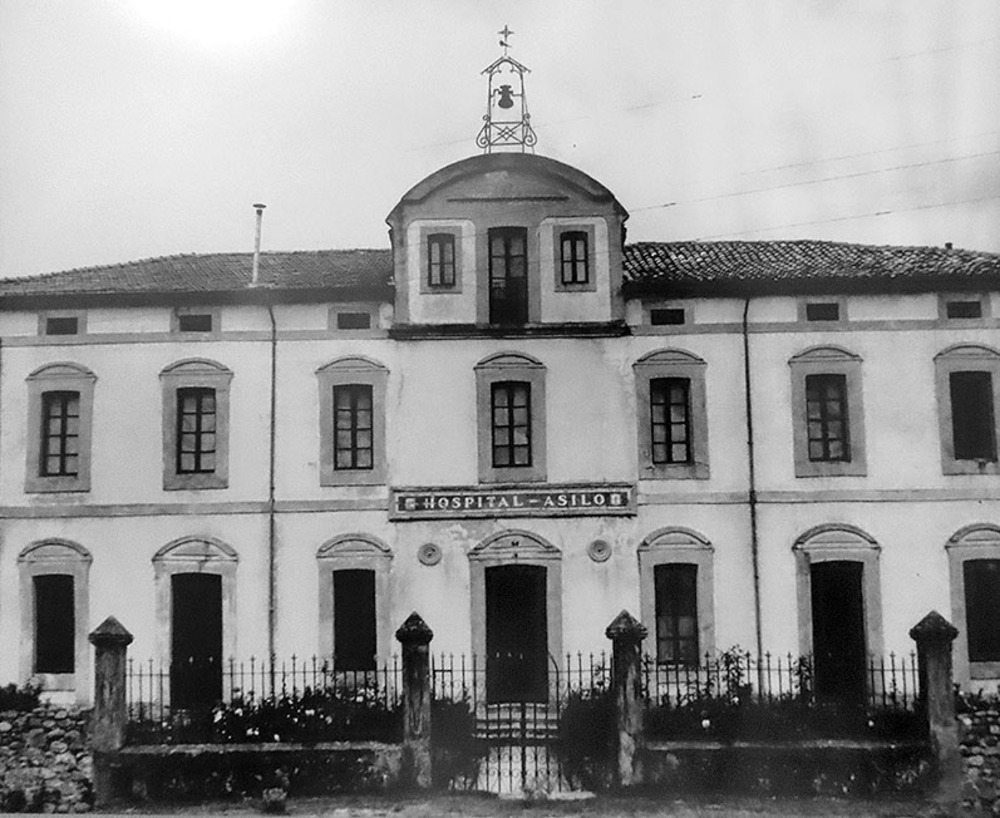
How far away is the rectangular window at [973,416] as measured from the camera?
14969 mm

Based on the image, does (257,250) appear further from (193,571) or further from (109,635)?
(109,635)

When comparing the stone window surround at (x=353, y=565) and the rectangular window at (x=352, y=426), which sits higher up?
the rectangular window at (x=352, y=426)

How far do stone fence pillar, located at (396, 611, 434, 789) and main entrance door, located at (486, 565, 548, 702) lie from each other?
253cm

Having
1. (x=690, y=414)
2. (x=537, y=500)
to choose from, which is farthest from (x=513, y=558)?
(x=690, y=414)

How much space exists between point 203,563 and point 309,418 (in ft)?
8.15

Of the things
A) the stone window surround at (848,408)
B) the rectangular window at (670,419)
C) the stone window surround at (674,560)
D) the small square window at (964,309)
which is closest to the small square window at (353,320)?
the rectangular window at (670,419)

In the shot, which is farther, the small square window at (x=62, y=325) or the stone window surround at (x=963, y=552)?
the small square window at (x=62, y=325)

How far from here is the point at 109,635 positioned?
12.8 m

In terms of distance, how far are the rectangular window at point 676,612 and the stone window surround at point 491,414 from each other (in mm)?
2224

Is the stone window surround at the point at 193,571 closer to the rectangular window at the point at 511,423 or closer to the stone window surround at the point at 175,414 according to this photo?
the stone window surround at the point at 175,414

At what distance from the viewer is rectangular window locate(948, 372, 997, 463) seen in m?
15.0

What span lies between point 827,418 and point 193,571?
9027 mm

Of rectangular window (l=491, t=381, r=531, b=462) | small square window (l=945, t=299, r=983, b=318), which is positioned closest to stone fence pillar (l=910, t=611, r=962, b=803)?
small square window (l=945, t=299, r=983, b=318)

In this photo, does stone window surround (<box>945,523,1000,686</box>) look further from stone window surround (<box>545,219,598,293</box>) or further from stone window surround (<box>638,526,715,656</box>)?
stone window surround (<box>545,219,598,293</box>)
